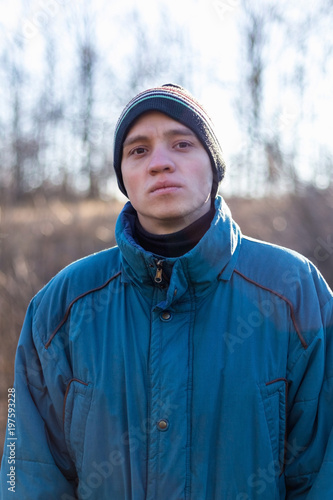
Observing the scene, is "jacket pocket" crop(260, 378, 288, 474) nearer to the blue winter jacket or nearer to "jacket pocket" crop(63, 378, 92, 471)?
the blue winter jacket

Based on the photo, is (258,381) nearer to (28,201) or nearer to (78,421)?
(78,421)

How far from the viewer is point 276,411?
181cm

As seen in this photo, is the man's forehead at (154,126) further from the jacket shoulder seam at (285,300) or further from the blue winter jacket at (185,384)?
the jacket shoulder seam at (285,300)

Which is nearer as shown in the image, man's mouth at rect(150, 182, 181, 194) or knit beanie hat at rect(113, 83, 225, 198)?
man's mouth at rect(150, 182, 181, 194)

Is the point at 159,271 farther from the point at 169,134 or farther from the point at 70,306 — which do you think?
the point at 169,134

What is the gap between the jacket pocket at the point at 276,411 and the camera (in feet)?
5.87

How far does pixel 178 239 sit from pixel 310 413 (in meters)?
0.87

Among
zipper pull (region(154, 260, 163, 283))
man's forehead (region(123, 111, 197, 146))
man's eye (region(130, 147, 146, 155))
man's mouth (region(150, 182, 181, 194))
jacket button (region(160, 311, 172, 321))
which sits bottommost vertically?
jacket button (region(160, 311, 172, 321))

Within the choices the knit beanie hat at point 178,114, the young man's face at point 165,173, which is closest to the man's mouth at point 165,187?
the young man's face at point 165,173

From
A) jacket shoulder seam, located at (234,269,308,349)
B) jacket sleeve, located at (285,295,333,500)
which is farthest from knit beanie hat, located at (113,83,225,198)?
jacket sleeve, located at (285,295,333,500)

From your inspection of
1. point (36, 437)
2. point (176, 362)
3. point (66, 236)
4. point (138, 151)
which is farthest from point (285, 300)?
point (66, 236)

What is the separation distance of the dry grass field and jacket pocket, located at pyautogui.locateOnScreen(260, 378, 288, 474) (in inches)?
141

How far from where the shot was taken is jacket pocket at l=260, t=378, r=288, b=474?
5.87ft

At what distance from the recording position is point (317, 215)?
6598mm
